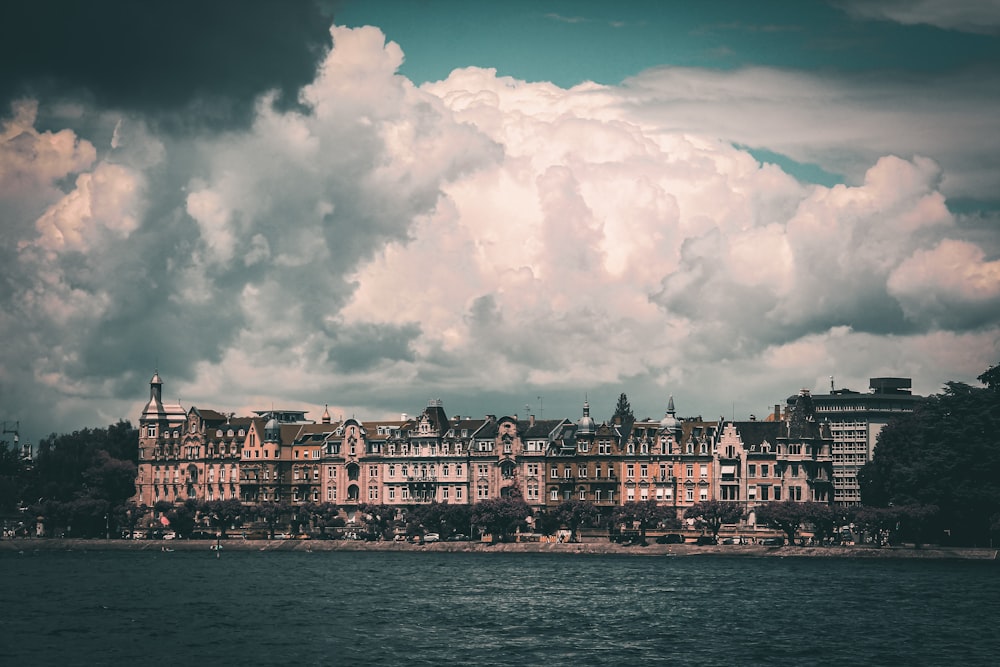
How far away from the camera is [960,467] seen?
186 metres

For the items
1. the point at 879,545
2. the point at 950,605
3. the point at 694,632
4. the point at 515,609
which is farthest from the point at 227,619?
the point at 879,545

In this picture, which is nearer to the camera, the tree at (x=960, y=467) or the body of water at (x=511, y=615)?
the body of water at (x=511, y=615)

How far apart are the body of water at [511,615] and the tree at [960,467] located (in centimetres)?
774

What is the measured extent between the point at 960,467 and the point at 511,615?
79030 millimetres

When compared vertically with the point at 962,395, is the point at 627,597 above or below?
below

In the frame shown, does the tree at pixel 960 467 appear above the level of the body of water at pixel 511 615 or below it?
above

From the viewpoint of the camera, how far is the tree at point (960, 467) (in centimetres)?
18488

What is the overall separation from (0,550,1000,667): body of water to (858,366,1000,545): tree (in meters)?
7.74

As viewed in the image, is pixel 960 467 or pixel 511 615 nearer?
pixel 511 615

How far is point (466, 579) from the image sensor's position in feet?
543

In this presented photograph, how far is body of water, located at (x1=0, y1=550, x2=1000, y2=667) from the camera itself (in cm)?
10569

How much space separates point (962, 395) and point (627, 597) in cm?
6695

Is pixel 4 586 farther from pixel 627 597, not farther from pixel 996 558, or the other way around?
pixel 996 558

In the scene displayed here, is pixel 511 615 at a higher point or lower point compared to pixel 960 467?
lower
